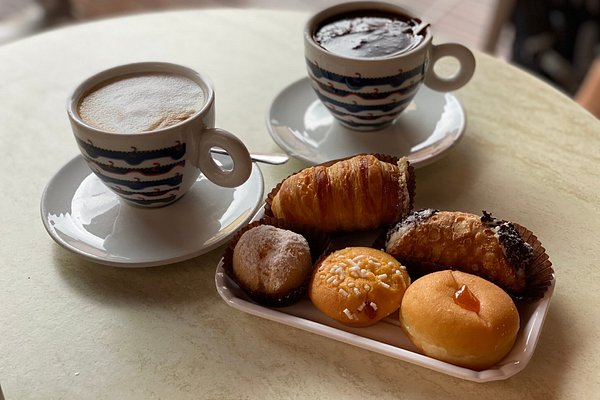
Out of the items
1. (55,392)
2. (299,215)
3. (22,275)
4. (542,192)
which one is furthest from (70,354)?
(542,192)

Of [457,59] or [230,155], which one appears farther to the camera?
[457,59]

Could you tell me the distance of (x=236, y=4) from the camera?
2777 millimetres

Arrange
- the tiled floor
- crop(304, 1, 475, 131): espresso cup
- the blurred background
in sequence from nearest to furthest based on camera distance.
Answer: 1. crop(304, 1, 475, 131): espresso cup
2. the blurred background
3. the tiled floor

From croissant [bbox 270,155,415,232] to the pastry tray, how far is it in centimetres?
10

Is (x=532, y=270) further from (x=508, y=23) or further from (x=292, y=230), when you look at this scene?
(x=508, y=23)

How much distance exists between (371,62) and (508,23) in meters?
1.78

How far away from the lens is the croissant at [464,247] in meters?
0.72

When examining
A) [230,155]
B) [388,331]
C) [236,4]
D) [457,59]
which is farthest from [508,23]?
[388,331]

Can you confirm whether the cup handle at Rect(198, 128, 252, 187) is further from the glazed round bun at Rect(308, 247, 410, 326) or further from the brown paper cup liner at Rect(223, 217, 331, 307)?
the glazed round bun at Rect(308, 247, 410, 326)

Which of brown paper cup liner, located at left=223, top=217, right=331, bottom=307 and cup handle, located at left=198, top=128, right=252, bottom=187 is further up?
cup handle, located at left=198, top=128, right=252, bottom=187

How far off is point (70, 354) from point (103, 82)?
0.35m

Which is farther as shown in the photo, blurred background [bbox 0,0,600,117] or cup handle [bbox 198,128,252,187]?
blurred background [bbox 0,0,600,117]

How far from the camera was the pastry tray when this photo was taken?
0.65 m

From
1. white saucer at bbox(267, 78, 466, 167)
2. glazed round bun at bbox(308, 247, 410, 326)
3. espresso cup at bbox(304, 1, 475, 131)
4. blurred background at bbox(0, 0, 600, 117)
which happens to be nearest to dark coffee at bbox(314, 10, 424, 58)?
espresso cup at bbox(304, 1, 475, 131)
